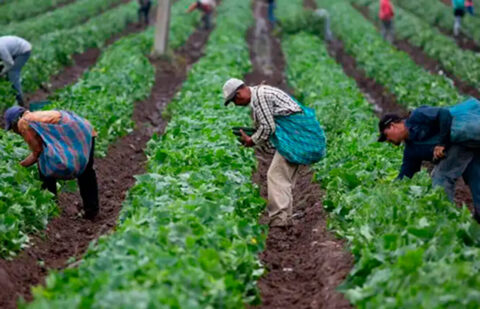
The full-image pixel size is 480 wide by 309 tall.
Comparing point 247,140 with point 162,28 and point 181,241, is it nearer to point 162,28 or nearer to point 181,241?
point 181,241

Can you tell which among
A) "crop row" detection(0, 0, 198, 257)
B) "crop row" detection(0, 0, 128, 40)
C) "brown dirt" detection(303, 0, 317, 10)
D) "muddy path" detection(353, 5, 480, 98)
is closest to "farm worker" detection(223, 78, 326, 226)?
"crop row" detection(0, 0, 198, 257)

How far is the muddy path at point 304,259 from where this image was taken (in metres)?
6.11

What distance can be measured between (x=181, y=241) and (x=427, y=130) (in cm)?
259

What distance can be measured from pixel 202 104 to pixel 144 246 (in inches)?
255

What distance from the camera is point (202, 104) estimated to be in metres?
11.6

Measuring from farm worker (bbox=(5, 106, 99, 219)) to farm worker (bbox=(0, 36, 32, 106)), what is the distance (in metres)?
4.76

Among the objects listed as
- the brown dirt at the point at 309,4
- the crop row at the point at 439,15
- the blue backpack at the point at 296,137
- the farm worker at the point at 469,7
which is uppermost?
the blue backpack at the point at 296,137

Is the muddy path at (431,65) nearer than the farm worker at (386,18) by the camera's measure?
Yes

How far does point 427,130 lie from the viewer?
670 centimetres

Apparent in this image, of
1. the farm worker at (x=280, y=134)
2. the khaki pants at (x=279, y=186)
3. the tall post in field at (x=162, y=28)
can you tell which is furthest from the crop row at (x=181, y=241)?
the tall post in field at (x=162, y=28)

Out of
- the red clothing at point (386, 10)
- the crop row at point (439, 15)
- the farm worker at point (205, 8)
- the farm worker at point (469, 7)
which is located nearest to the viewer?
the red clothing at point (386, 10)

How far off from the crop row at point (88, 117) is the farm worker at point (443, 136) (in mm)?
3441

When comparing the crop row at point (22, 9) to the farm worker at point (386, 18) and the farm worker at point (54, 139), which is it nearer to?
the farm worker at point (386, 18)

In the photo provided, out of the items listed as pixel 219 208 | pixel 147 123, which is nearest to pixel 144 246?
pixel 219 208
